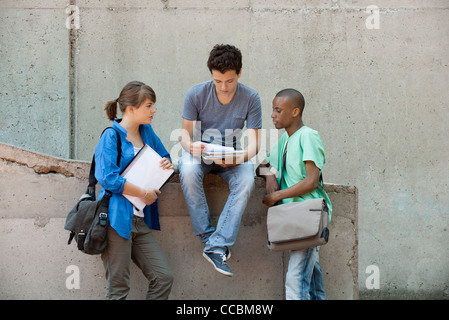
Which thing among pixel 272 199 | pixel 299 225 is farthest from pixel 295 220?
pixel 272 199

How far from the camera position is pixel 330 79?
20.5ft

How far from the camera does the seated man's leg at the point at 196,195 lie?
3.86 m

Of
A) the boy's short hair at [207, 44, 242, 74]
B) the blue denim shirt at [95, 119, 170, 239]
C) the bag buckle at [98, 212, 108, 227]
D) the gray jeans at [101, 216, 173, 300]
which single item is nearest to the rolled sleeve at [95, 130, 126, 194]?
the blue denim shirt at [95, 119, 170, 239]

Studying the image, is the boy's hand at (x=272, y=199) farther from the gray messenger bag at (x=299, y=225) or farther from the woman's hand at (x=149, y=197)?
the woman's hand at (x=149, y=197)

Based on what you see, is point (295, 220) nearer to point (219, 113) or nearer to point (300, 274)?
point (300, 274)

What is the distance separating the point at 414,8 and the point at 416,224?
2.45 m

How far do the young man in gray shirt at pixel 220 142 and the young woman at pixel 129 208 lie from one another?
9.1 inches

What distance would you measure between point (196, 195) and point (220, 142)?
441 millimetres

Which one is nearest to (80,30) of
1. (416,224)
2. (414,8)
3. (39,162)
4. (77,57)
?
(77,57)

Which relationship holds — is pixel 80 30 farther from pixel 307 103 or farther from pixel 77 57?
pixel 307 103

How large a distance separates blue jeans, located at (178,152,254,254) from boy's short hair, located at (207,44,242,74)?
0.67 meters

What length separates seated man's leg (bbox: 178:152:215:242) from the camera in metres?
3.86

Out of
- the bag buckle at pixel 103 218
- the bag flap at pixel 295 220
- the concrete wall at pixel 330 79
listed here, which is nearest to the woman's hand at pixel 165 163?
the bag buckle at pixel 103 218

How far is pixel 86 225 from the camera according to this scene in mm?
3561
